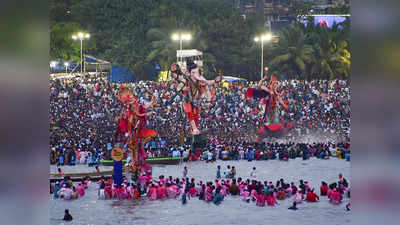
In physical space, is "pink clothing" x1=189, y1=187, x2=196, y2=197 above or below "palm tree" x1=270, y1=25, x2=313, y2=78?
below

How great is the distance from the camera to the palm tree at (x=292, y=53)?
43750mm

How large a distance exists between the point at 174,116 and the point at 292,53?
16750 mm

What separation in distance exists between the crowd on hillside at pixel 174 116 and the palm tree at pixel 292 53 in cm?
869

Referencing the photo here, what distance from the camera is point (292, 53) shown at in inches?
1735

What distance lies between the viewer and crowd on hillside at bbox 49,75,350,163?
83.9ft

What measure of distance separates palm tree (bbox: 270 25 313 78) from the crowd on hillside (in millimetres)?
8692

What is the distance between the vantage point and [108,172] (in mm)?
20766

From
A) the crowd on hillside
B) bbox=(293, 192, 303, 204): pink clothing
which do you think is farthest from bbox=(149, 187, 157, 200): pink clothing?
the crowd on hillside

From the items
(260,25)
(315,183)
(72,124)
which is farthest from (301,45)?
(315,183)

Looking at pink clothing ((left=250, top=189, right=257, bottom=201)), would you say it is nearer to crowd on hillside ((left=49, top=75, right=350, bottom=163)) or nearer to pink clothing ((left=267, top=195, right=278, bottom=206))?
pink clothing ((left=267, top=195, right=278, bottom=206))

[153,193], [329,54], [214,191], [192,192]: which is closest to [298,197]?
[214,191]

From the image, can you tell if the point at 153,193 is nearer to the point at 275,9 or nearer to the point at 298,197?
the point at 298,197
